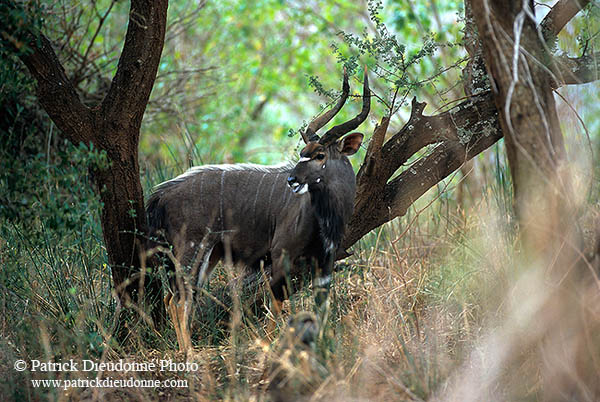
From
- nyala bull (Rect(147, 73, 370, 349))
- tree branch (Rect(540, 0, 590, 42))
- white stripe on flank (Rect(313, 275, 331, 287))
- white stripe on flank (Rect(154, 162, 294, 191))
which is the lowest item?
white stripe on flank (Rect(313, 275, 331, 287))

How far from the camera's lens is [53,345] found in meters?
3.58

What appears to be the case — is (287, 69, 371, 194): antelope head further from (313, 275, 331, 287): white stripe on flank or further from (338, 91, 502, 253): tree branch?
(313, 275, 331, 287): white stripe on flank

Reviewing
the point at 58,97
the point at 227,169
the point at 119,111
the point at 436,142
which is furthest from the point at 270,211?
the point at 58,97

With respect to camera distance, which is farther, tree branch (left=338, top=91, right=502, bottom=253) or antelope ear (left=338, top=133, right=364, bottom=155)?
antelope ear (left=338, top=133, right=364, bottom=155)

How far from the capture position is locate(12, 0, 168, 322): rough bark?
364cm

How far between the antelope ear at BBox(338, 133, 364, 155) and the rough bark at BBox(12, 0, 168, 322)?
1.30m

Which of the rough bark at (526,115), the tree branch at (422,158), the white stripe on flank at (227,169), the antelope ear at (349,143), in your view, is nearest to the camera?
the rough bark at (526,115)

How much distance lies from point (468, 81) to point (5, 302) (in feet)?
9.63

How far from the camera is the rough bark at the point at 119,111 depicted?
364 centimetres

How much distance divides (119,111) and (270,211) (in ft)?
4.20

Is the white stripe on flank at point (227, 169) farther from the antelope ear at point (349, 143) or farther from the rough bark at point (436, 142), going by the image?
the rough bark at point (436, 142)

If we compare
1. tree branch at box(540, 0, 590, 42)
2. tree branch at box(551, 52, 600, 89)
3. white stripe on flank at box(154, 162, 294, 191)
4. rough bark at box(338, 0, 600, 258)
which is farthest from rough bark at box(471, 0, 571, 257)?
white stripe on flank at box(154, 162, 294, 191)

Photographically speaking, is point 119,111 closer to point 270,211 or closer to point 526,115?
point 270,211

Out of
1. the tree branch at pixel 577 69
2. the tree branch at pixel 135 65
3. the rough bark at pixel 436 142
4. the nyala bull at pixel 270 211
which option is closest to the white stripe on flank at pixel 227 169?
the nyala bull at pixel 270 211
